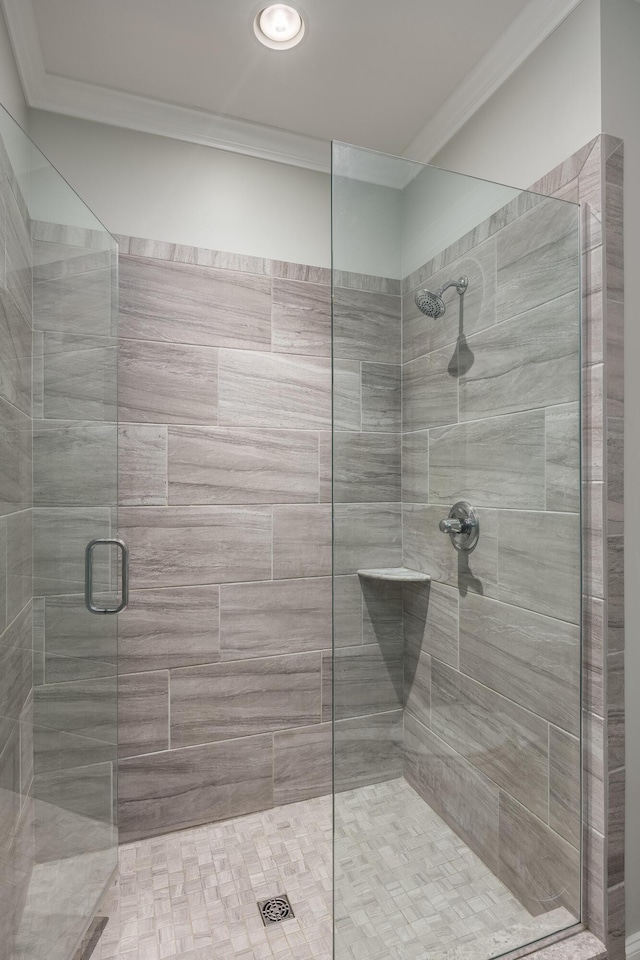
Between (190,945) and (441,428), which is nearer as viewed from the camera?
(441,428)

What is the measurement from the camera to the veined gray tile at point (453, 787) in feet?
4.19

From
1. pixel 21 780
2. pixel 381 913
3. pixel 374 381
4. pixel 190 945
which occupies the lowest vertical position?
pixel 190 945

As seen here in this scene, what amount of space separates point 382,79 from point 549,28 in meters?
0.55

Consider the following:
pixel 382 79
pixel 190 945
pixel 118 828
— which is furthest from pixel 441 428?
pixel 118 828

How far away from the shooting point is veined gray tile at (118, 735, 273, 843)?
197 centimetres

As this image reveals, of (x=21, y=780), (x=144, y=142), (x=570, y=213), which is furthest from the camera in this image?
(x=144, y=142)

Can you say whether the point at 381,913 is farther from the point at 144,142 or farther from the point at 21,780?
the point at 144,142

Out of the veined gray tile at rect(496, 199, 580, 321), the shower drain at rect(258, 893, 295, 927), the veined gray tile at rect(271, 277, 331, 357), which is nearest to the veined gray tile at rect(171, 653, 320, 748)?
the shower drain at rect(258, 893, 295, 927)

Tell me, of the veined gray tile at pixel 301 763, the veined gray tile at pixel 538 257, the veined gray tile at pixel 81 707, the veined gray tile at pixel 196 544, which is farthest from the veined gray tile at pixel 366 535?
the veined gray tile at pixel 301 763

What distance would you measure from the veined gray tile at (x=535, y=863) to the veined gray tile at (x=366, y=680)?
44cm

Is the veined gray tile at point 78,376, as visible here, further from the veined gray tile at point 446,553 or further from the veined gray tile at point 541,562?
the veined gray tile at point 541,562

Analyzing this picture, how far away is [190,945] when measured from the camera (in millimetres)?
1504

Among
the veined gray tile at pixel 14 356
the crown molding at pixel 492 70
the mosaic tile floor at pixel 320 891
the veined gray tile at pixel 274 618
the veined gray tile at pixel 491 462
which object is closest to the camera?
the veined gray tile at pixel 14 356

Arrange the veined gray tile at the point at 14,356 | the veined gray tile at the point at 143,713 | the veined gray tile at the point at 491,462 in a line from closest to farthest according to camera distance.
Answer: the veined gray tile at the point at 14,356 → the veined gray tile at the point at 491,462 → the veined gray tile at the point at 143,713
